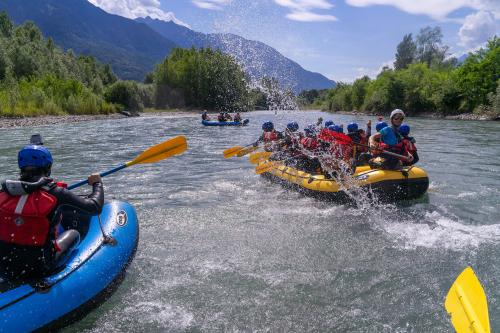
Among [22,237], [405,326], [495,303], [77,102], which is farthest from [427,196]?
[77,102]

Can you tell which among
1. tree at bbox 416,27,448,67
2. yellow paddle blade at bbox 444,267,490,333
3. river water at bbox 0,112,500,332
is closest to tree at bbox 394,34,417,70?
tree at bbox 416,27,448,67

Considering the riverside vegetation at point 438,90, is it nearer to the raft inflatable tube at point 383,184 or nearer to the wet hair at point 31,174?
the raft inflatable tube at point 383,184

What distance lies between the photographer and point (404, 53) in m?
76.0

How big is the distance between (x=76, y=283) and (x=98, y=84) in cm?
4847

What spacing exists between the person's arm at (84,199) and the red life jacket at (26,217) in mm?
77

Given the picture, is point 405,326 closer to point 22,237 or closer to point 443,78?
point 22,237

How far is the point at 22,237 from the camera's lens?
3203 millimetres

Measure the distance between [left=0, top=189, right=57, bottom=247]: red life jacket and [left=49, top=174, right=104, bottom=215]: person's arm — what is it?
0.25ft

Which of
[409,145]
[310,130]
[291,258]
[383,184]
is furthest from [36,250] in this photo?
[310,130]

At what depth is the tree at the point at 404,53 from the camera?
2938 inches

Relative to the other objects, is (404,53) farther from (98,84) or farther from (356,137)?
(356,137)

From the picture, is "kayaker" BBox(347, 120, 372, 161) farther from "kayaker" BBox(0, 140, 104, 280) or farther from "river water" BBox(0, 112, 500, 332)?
"kayaker" BBox(0, 140, 104, 280)

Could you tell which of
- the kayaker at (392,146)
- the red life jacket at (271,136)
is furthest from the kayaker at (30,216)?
the red life jacket at (271,136)

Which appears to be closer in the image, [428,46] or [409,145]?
[409,145]
